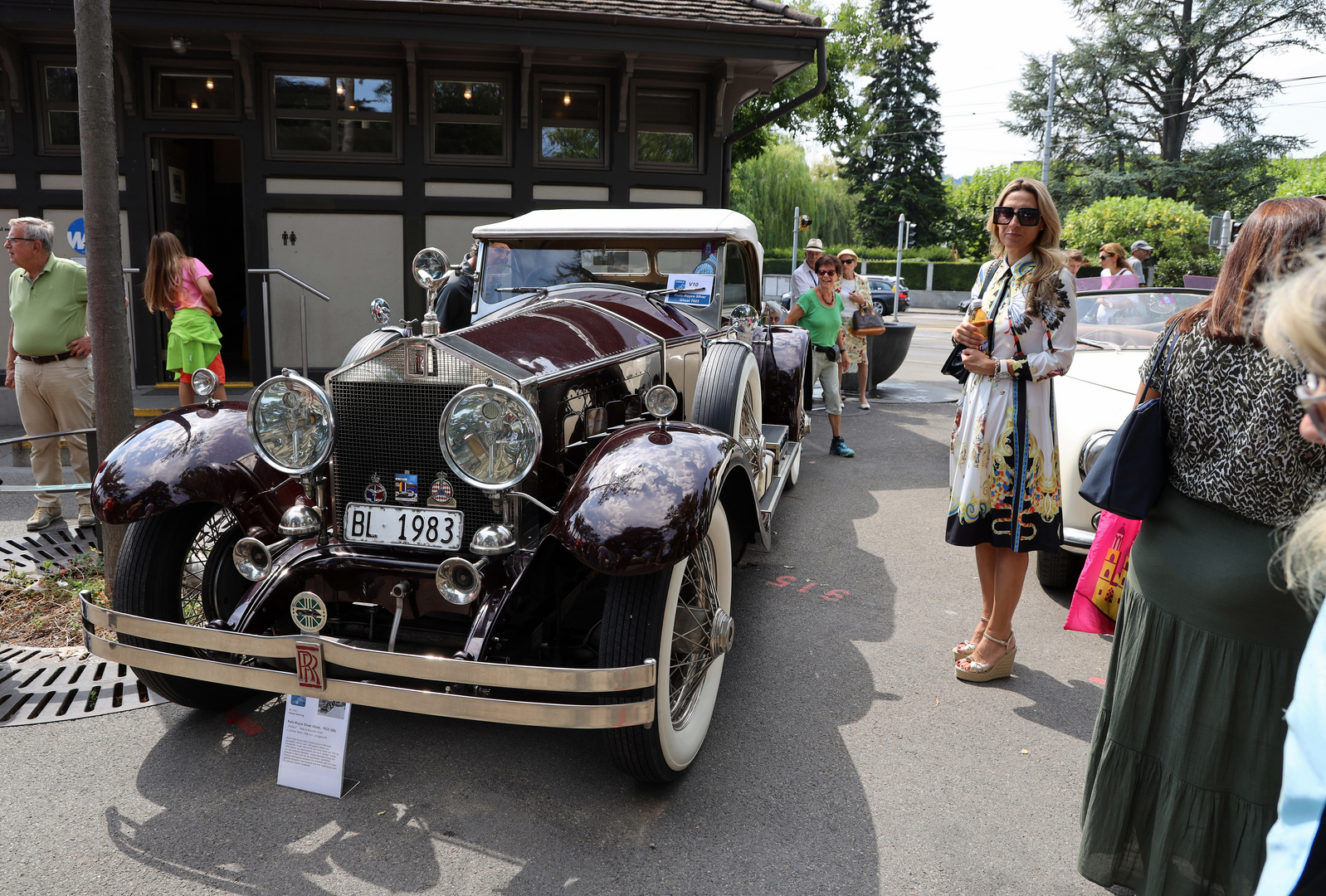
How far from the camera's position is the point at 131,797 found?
265cm

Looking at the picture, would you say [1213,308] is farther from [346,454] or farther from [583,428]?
[346,454]

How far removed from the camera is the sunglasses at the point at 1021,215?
3211mm

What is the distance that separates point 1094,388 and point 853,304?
5189 millimetres

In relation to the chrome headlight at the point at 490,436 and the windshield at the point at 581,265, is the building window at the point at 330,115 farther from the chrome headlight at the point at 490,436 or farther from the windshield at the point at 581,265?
the chrome headlight at the point at 490,436

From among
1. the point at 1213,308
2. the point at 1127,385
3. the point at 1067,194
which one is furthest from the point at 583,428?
the point at 1067,194

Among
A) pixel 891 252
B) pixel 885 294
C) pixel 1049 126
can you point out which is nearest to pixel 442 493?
pixel 885 294

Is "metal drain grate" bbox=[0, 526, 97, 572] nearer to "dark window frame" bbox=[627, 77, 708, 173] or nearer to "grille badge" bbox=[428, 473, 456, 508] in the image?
"grille badge" bbox=[428, 473, 456, 508]

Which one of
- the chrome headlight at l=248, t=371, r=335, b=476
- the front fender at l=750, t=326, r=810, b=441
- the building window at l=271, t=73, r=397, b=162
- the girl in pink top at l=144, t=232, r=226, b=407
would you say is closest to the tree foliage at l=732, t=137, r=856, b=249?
the building window at l=271, t=73, r=397, b=162

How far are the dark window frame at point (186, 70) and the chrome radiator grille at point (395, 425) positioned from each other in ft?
25.3

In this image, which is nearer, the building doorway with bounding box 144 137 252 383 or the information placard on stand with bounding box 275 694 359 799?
the information placard on stand with bounding box 275 694 359 799

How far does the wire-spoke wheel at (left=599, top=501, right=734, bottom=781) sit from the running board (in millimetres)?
559

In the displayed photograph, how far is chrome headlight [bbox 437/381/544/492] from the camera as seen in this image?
2600 mm

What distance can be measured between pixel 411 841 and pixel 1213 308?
2535 millimetres

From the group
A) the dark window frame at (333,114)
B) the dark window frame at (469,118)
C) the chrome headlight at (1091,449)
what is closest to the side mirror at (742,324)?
the chrome headlight at (1091,449)
